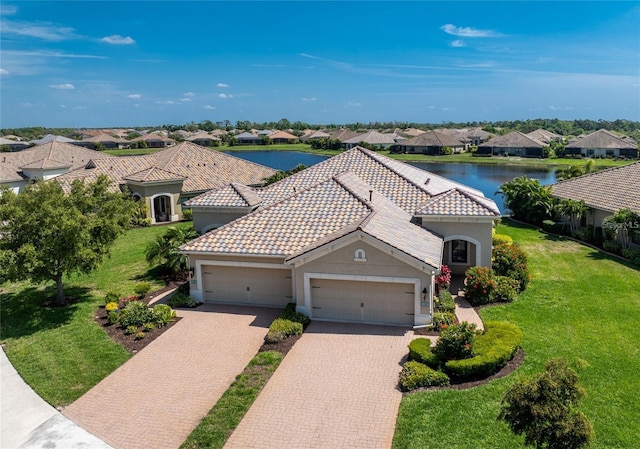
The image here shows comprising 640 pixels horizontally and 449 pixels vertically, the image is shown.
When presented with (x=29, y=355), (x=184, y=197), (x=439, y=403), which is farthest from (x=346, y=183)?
(x=184, y=197)

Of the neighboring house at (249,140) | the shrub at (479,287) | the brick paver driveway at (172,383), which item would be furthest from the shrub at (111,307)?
the neighboring house at (249,140)

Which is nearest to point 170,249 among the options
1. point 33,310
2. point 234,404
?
point 33,310

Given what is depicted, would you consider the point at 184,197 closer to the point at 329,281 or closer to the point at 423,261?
the point at 329,281

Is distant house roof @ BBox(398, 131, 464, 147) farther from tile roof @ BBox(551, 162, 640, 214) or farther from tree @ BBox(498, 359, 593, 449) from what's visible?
tree @ BBox(498, 359, 593, 449)

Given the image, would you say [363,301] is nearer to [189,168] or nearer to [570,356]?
[570,356]

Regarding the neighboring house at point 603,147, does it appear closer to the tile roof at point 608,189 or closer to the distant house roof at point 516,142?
the distant house roof at point 516,142
